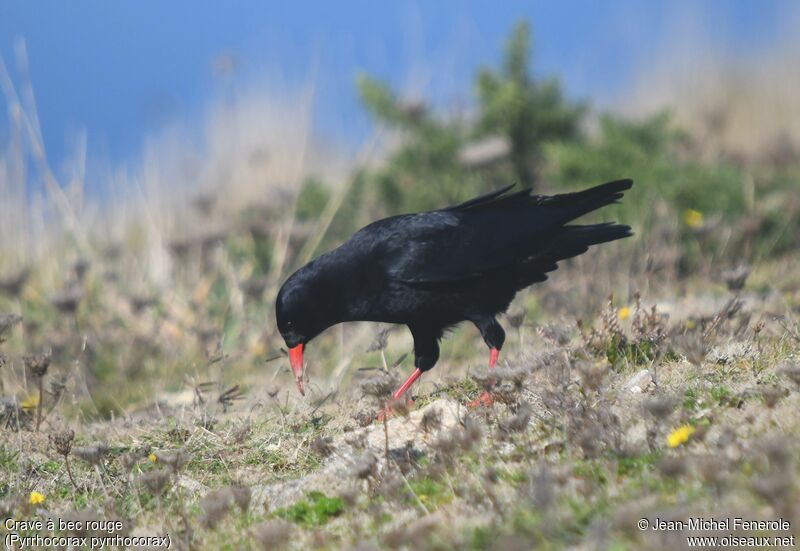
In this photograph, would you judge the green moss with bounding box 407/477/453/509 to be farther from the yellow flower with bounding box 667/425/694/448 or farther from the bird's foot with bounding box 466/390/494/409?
the yellow flower with bounding box 667/425/694/448

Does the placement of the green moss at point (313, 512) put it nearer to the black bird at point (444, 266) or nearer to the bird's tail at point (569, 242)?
the black bird at point (444, 266)

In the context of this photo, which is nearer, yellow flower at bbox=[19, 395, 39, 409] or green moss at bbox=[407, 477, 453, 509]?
green moss at bbox=[407, 477, 453, 509]

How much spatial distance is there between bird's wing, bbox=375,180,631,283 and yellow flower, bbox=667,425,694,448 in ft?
6.05

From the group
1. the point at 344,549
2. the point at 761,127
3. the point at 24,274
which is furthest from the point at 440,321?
the point at 761,127

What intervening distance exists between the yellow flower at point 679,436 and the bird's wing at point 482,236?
184cm

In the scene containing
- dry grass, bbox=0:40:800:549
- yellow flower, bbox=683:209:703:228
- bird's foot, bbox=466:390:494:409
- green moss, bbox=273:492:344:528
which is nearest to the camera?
dry grass, bbox=0:40:800:549

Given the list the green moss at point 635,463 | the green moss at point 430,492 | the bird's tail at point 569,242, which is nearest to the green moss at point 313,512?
the green moss at point 430,492

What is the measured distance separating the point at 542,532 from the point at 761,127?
1249 cm

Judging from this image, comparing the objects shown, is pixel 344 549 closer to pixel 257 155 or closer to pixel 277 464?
pixel 277 464

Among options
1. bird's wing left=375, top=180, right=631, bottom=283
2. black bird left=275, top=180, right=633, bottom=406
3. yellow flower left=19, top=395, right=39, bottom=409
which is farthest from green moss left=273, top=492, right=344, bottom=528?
yellow flower left=19, top=395, right=39, bottom=409

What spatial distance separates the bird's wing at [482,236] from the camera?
4910 millimetres

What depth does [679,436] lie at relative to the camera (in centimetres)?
322

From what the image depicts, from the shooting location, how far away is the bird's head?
5.05m

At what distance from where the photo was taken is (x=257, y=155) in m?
11.7
